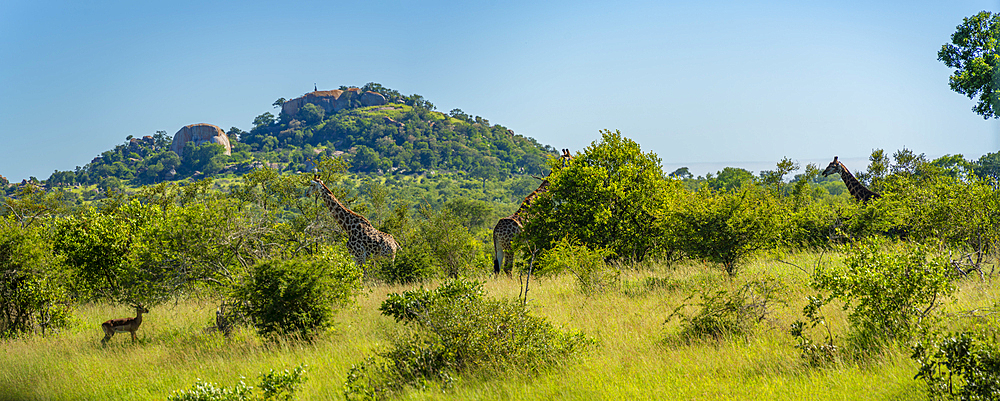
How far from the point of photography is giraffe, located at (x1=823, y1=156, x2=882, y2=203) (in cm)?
1728

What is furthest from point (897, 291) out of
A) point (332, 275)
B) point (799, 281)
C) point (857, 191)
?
point (857, 191)

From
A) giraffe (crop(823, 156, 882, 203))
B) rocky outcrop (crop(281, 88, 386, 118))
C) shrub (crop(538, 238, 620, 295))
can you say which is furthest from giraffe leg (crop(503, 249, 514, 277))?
rocky outcrop (crop(281, 88, 386, 118))

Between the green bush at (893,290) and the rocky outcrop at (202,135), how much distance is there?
171462 millimetres

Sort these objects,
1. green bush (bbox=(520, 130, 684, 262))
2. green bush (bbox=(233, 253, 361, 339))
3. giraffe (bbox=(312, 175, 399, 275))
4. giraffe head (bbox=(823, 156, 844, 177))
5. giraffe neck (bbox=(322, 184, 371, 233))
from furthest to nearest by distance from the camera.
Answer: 1. giraffe head (bbox=(823, 156, 844, 177))
2. giraffe neck (bbox=(322, 184, 371, 233))
3. giraffe (bbox=(312, 175, 399, 275))
4. green bush (bbox=(520, 130, 684, 262))
5. green bush (bbox=(233, 253, 361, 339))

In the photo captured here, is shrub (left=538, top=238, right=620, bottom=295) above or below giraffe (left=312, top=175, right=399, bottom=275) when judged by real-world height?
below

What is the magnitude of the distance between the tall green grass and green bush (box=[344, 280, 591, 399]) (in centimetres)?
20

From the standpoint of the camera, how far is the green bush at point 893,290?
17.8 feet

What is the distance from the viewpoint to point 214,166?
134625 millimetres

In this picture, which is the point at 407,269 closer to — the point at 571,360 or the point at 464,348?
the point at 464,348

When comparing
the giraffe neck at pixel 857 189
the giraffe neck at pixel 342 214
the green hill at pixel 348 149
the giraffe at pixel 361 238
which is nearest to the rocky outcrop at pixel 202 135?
the green hill at pixel 348 149

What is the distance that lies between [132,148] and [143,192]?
6473 inches

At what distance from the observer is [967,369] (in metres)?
4.03

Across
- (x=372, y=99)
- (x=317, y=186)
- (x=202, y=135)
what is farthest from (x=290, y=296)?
(x=372, y=99)

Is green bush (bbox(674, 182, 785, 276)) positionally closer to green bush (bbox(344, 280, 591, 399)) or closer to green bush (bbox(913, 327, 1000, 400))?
green bush (bbox(344, 280, 591, 399))
